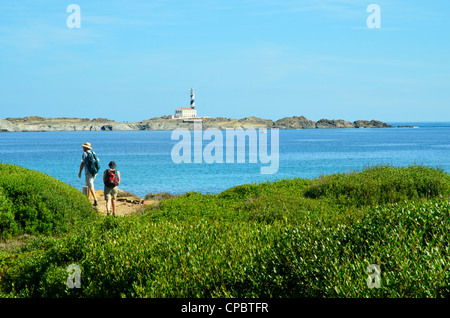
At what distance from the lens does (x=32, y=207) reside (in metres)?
14.5

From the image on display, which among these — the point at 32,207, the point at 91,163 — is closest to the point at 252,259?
the point at 32,207

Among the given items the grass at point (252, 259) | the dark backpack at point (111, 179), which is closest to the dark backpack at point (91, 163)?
the dark backpack at point (111, 179)

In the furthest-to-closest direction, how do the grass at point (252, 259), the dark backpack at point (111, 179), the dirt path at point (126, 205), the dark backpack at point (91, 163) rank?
the dirt path at point (126, 205), the dark backpack at point (91, 163), the dark backpack at point (111, 179), the grass at point (252, 259)

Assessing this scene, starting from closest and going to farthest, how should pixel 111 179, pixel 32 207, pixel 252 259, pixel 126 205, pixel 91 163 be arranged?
pixel 252 259 → pixel 32 207 → pixel 111 179 → pixel 91 163 → pixel 126 205

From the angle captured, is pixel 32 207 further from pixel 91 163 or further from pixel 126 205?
pixel 126 205

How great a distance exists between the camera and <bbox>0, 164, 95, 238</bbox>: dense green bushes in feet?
46.4

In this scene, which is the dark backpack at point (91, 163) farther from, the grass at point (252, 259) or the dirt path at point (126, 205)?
the grass at point (252, 259)

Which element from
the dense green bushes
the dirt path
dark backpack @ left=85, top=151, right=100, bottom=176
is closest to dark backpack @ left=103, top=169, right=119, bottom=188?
dark backpack @ left=85, top=151, right=100, bottom=176

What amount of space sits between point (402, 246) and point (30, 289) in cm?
765

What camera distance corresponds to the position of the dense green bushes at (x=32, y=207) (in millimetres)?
14156

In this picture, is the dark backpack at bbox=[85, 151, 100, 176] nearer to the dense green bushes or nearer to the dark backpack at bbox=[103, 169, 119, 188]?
the dark backpack at bbox=[103, 169, 119, 188]

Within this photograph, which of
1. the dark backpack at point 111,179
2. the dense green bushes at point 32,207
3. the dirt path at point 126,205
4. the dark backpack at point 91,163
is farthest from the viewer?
the dirt path at point 126,205
